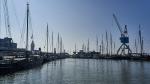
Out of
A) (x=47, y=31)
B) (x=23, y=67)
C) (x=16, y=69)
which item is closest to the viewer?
(x=16, y=69)

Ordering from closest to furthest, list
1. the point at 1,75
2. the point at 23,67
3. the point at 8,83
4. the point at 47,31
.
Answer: the point at 8,83
the point at 1,75
the point at 23,67
the point at 47,31

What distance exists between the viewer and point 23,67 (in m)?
79.6

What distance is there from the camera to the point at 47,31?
152 meters

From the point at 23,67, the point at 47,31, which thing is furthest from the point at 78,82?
the point at 47,31

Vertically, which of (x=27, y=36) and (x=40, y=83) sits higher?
(x=27, y=36)

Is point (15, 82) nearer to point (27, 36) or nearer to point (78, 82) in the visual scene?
point (78, 82)

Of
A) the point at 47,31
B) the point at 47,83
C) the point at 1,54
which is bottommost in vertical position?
the point at 47,83

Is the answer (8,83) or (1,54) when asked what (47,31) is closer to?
(1,54)

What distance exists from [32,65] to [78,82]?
139 feet

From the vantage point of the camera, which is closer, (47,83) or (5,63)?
(47,83)

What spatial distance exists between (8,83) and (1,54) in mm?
33272

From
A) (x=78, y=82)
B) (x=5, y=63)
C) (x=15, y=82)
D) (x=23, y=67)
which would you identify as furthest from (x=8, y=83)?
(x=23, y=67)

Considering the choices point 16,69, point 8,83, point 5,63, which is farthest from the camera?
point 16,69

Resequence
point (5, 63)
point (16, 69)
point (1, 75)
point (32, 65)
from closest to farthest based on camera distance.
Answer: point (1, 75)
point (5, 63)
point (16, 69)
point (32, 65)
